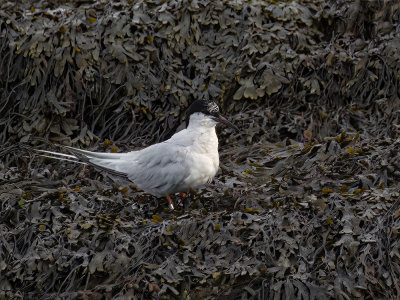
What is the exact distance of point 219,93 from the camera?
6582mm

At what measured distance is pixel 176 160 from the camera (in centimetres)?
512

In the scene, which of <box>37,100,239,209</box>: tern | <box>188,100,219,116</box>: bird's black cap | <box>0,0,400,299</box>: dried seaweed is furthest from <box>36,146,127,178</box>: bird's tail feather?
<box>188,100,219,116</box>: bird's black cap

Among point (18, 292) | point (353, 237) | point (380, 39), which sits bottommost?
point (18, 292)

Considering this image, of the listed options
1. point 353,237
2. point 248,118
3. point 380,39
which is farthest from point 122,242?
point 380,39

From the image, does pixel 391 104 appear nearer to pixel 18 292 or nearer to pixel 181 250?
pixel 181 250

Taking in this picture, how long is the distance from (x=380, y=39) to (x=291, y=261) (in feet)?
10.3

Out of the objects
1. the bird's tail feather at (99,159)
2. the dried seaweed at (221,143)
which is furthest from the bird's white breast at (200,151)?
the bird's tail feather at (99,159)

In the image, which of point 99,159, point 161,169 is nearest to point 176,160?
point 161,169

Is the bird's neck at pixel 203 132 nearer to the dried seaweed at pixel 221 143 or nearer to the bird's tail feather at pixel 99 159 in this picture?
the dried seaweed at pixel 221 143

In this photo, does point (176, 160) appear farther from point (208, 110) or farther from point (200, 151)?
point (208, 110)

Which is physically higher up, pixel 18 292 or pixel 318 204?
pixel 318 204

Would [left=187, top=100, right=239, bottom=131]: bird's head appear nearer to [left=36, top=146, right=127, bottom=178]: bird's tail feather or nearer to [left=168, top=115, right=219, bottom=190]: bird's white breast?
[left=168, top=115, right=219, bottom=190]: bird's white breast

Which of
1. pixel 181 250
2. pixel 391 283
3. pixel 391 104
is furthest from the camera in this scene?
pixel 391 104

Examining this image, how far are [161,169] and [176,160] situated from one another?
0.15 metres
